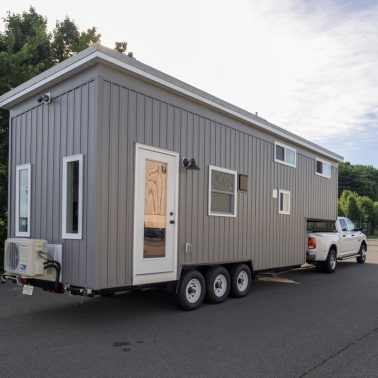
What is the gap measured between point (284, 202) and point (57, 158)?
236 inches

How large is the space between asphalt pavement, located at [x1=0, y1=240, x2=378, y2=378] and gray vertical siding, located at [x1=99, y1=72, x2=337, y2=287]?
2.97ft

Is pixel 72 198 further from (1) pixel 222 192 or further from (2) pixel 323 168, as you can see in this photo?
(2) pixel 323 168

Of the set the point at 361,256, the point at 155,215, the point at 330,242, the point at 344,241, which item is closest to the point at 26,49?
the point at 155,215

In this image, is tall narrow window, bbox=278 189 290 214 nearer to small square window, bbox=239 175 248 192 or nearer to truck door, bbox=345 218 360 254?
small square window, bbox=239 175 248 192

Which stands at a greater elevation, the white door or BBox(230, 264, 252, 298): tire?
the white door

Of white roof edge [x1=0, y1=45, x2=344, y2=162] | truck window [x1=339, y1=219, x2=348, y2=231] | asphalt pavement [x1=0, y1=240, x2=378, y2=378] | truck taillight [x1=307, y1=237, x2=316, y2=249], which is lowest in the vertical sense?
asphalt pavement [x1=0, y1=240, x2=378, y2=378]

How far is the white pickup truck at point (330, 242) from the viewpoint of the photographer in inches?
483

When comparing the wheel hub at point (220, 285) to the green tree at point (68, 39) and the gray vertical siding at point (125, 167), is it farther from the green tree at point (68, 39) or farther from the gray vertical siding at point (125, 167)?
the green tree at point (68, 39)

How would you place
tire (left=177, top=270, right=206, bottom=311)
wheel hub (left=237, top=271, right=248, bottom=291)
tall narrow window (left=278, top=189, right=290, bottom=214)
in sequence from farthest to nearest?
tall narrow window (left=278, top=189, right=290, bottom=214)
wheel hub (left=237, top=271, right=248, bottom=291)
tire (left=177, top=270, right=206, bottom=311)

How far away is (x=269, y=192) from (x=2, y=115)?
768 cm

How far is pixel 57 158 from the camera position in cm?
706

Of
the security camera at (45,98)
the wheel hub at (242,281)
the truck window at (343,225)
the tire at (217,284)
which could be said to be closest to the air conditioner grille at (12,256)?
the security camera at (45,98)

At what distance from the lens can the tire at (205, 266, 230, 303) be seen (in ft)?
26.6

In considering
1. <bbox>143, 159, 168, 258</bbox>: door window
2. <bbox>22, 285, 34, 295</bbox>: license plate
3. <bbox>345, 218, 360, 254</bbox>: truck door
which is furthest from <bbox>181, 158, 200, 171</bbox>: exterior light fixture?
<bbox>345, 218, 360, 254</bbox>: truck door
